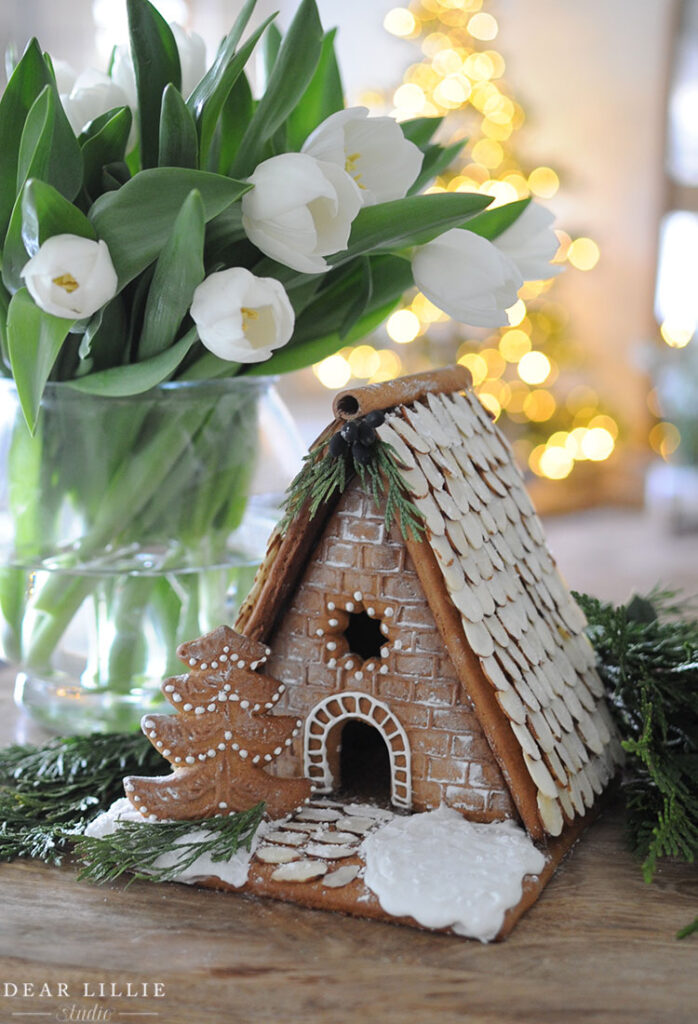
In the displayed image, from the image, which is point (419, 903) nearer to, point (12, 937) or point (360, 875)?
point (360, 875)

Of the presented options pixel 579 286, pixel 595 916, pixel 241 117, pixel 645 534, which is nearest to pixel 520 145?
pixel 579 286

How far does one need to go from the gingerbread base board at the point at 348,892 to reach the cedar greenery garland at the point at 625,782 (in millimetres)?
23

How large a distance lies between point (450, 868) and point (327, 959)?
0.32 feet

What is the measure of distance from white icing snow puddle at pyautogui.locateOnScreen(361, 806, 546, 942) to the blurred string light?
3.19 m

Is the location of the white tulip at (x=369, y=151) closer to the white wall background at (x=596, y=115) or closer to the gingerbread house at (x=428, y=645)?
the gingerbread house at (x=428, y=645)

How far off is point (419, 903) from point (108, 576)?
0.39 m

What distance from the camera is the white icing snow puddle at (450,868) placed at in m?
0.62

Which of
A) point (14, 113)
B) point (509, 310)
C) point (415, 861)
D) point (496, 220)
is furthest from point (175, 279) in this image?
point (509, 310)

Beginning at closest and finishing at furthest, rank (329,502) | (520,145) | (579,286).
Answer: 1. (329,502)
2. (520,145)
3. (579,286)

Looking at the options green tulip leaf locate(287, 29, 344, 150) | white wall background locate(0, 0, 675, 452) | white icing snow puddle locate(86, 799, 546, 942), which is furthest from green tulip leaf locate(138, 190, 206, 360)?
white wall background locate(0, 0, 675, 452)

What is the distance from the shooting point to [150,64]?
785 mm

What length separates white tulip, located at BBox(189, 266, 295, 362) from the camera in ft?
2.33

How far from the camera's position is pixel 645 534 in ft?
10.8

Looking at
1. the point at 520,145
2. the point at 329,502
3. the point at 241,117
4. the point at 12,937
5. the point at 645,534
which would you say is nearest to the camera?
the point at 12,937
